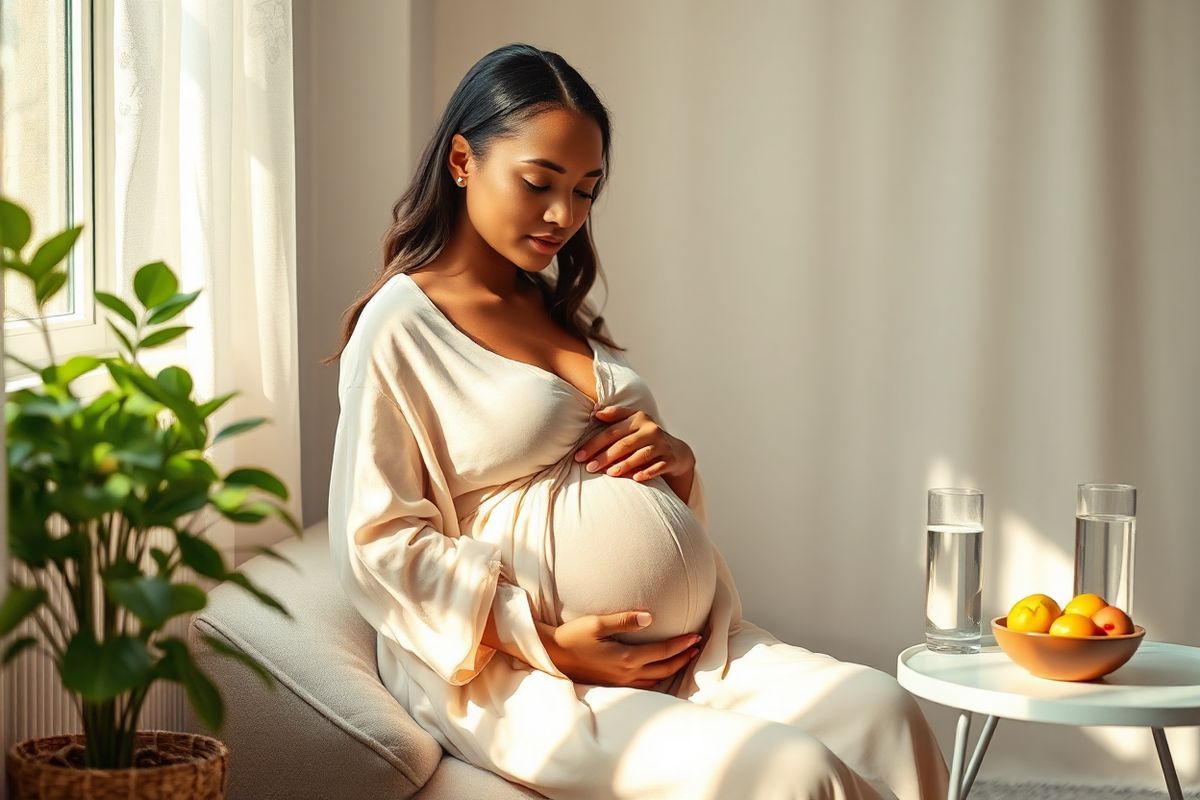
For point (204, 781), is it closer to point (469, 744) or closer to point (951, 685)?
point (469, 744)

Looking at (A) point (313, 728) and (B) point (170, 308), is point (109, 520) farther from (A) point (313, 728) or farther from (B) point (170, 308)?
(A) point (313, 728)

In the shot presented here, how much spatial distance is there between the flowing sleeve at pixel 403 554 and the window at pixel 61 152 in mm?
455

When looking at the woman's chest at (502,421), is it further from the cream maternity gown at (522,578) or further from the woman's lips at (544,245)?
the woman's lips at (544,245)

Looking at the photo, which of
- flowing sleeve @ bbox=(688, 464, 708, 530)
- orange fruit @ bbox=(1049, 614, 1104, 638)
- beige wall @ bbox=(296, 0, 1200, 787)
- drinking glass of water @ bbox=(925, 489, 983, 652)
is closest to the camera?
orange fruit @ bbox=(1049, 614, 1104, 638)

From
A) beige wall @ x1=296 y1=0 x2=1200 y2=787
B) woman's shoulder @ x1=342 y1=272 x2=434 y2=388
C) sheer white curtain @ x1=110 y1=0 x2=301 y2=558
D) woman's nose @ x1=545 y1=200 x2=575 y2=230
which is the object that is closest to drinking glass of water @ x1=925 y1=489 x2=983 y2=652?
woman's nose @ x1=545 y1=200 x2=575 y2=230

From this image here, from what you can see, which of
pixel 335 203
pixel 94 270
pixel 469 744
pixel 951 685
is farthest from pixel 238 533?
pixel 951 685

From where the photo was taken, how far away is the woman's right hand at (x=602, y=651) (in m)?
1.70

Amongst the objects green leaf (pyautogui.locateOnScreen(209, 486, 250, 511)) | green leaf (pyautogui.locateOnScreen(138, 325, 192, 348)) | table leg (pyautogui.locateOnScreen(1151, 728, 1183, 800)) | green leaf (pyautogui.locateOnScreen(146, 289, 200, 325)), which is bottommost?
table leg (pyautogui.locateOnScreen(1151, 728, 1183, 800))

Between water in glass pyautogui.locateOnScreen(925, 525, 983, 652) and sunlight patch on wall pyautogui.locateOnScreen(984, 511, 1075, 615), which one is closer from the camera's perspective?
water in glass pyautogui.locateOnScreen(925, 525, 983, 652)

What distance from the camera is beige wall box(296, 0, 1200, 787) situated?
9.07ft

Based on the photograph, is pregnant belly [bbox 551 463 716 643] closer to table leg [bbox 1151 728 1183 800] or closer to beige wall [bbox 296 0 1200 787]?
table leg [bbox 1151 728 1183 800]

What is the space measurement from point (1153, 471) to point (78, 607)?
2367mm

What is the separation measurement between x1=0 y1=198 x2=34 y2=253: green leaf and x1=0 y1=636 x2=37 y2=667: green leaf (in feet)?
1.07

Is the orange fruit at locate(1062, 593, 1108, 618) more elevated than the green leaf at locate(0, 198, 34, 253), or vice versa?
the green leaf at locate(0, 198, 34, 253)
